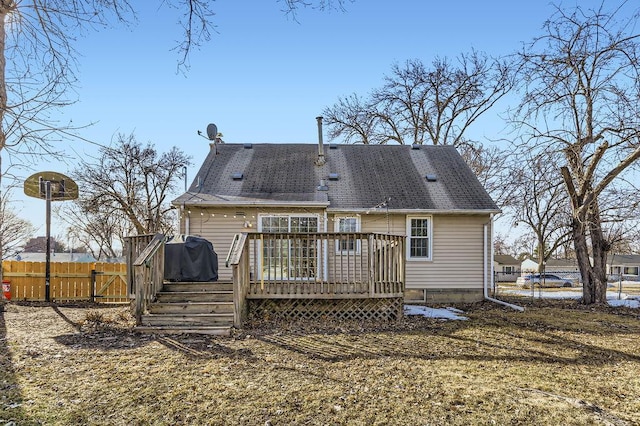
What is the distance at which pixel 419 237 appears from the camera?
12680mm

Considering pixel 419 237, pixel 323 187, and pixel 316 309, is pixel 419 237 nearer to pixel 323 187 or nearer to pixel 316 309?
pixel 323 187

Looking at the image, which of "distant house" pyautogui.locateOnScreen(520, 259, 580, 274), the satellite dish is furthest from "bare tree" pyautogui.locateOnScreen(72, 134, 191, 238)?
"distant house" pyautogui.locateOnScreen(520, 259, 580, 274)

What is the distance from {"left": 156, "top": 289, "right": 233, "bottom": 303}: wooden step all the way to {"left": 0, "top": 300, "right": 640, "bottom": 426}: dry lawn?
0.94m

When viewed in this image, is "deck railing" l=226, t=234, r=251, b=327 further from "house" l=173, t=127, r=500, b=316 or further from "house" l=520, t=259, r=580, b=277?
"house" l=520, t=259, r=580, b=277

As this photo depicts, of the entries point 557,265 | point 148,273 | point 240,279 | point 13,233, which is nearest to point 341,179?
point 240,279

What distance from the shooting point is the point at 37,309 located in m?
10.6

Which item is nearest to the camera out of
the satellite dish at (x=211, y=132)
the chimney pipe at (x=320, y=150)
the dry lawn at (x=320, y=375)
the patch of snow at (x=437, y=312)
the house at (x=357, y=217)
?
the dry lawn at (x=320, y=375)

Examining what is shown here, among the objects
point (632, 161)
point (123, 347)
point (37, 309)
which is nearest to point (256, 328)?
point (123, 347)

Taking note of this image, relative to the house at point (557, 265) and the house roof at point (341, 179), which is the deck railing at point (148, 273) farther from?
the house at point (557, 265)

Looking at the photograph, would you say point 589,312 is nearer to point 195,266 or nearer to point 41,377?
point 195,266

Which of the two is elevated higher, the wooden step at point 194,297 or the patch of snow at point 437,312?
the wooden step at point 194,297

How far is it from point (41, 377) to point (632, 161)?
14.2m

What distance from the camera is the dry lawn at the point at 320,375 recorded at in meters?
3.87

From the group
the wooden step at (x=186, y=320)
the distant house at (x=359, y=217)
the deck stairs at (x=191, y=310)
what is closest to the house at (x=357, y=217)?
the distant house at (x=359, y=217)
